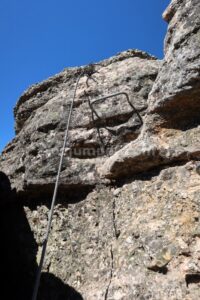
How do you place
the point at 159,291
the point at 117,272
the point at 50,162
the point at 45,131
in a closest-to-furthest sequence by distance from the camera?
the point at 159,291
the point at 117,272
the point at 50,162
the point at 45,131

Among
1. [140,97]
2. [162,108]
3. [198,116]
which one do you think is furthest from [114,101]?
[198,116]

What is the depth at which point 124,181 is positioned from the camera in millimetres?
6770

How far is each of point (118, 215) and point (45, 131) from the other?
126 inches

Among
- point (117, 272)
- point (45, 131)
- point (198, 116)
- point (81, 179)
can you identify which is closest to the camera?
point (117, 272)

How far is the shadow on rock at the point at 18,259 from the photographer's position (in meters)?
6.54

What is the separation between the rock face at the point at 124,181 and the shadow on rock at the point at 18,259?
42 millimetres

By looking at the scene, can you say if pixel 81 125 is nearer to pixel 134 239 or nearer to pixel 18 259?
pixel 134 239

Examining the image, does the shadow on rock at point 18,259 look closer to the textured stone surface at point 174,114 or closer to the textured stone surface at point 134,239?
the textured stone surface at point 134,239

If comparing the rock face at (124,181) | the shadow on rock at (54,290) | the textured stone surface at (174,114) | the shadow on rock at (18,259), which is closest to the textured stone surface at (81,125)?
the rock face at (124,181)

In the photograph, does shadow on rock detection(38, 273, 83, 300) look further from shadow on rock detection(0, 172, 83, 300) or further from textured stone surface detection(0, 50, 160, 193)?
textured stone surface detection(0, 50, 160, 193)

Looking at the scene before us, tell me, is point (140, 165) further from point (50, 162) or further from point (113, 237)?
point (50, 162)

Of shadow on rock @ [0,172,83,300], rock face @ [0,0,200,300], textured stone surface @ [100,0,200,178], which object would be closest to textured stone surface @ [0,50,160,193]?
rock face @ [0,0,200,300]

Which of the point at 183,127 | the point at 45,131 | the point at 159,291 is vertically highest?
the point at 45,131

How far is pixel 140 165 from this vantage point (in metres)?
6.47
